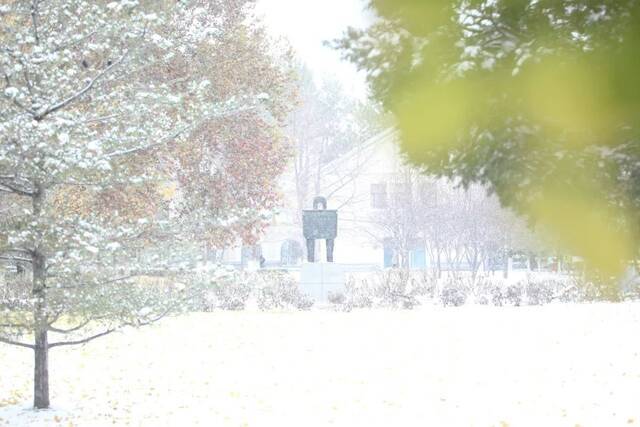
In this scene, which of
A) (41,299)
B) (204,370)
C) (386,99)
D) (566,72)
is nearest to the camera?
(566,72)

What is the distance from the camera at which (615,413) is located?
862 centimetres

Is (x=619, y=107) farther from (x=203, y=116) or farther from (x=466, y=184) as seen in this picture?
(x=203, y=116)

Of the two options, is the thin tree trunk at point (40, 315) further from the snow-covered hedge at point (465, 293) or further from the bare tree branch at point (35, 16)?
the snow-covered hedge at point (465, 293)

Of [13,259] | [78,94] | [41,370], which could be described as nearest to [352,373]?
[41,370]

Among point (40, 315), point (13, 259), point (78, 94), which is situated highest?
point (78, 94)

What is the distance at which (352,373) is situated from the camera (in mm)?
11383

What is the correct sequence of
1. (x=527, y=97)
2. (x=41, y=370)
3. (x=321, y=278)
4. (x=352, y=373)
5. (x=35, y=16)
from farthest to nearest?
(x=321, y=278) → (x=352, y=373) → (x=41, y=370) → (x=35, y=16) → (x=527, y=97)

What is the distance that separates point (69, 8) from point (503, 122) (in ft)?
15.9

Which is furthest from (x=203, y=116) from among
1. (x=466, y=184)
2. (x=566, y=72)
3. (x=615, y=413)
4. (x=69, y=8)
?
(x=615, y=413)

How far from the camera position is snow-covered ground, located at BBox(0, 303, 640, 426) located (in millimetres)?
8852

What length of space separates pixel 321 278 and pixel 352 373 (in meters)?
10.4

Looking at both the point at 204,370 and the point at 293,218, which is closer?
the point at 204,370

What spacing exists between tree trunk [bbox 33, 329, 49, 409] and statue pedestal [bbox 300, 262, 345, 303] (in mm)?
12717

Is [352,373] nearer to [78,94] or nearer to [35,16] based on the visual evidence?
[78,94]
